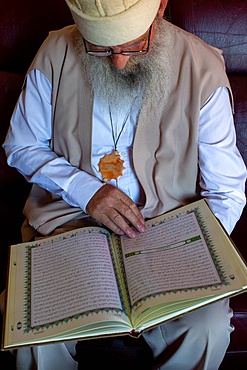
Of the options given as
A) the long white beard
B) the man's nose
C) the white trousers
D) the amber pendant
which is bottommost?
the white trousers

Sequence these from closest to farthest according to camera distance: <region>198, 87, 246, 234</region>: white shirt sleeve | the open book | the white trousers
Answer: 1. the open book
2. the white trousers
3. <region>198, 87, 246, 234</region>: white shirt sleeve

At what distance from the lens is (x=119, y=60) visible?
1.33 metres

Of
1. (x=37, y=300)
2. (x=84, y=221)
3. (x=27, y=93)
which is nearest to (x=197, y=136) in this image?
(x=84, y=221)

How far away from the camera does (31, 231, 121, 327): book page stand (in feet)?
3.74

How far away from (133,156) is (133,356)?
652mm

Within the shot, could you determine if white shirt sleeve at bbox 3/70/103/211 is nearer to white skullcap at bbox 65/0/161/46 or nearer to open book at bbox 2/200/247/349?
open book at bbox 2/200/247/349

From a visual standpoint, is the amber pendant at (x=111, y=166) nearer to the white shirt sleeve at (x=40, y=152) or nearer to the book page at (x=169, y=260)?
the white shirt sleeve at (x=40, y=152)

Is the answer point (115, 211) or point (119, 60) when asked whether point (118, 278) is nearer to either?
point (115, 211)

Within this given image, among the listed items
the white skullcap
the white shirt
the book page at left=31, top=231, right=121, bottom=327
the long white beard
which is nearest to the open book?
the book page at left=31, top=231, right=121, bottom=327

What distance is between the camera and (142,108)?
4.85ft

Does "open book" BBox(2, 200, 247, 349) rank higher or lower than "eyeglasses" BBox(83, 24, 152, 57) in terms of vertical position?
lower

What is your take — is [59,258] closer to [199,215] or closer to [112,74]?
[199,215]

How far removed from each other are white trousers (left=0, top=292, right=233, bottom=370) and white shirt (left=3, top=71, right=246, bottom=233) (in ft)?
0.91

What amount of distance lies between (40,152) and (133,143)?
299 mm
